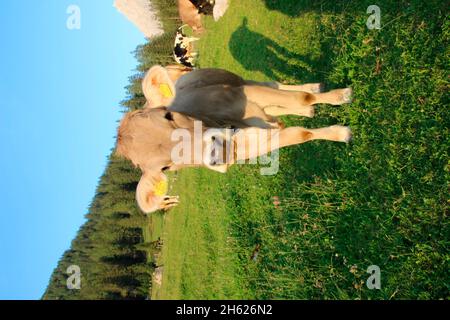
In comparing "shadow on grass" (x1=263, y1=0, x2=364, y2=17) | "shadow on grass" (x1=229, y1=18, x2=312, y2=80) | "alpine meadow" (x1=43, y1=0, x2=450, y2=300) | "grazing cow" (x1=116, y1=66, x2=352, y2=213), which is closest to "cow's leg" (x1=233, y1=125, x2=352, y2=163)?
"grazing cow" (x1=116, y1=66, x2=352, y2=213)

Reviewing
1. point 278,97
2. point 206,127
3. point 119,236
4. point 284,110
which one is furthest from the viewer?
point 119,236

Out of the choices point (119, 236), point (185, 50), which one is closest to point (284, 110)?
point (185, 50)

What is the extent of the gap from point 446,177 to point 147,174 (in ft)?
9.78

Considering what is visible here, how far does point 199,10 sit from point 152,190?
1523 cm

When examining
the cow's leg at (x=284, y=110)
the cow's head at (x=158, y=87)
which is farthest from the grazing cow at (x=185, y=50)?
the cow's head at (x=158, y=87)

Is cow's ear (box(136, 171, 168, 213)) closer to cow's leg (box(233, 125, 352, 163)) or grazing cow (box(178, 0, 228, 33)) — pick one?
cow's leg (box(233, 125, 352, 163))

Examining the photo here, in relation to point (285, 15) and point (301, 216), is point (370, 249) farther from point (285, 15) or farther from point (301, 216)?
point (285, 15)

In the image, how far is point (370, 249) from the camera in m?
4.82

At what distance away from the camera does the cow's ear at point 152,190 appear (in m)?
4.55

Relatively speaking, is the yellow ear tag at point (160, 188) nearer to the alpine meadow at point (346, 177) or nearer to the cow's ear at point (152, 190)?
the cow's ear at point (152, 190)

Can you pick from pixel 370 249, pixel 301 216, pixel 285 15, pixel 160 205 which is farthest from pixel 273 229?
pixel 285 15

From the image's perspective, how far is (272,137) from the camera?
4.75m

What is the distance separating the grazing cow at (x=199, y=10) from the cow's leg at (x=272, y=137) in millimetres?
11552

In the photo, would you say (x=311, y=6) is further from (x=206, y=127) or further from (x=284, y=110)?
(x=206, y=127)
